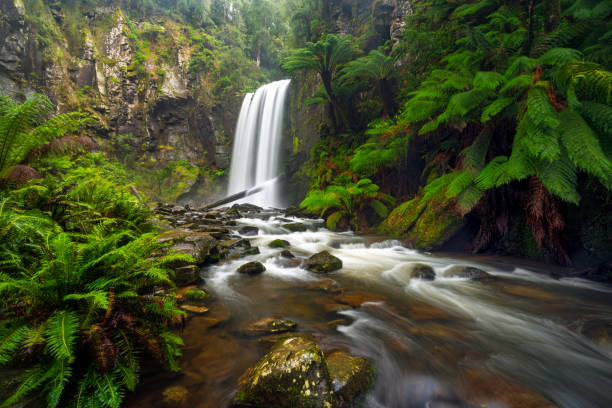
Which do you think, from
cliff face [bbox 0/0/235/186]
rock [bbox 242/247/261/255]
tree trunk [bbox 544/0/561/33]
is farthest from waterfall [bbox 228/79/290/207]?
tree trunk [bbox 544/0/561/33]

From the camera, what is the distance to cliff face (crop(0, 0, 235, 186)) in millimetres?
14602

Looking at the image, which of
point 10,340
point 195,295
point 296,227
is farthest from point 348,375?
point 296,227

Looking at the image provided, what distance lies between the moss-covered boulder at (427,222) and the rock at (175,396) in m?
4.49

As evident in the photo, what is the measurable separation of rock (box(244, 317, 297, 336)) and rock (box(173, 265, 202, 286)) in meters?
1.44

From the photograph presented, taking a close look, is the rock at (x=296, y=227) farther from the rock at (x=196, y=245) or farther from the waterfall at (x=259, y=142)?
the waterfall at (x=259, y=142)

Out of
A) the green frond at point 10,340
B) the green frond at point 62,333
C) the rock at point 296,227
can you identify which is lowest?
the rock at point 296,227

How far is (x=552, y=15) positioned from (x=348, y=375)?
5895mm

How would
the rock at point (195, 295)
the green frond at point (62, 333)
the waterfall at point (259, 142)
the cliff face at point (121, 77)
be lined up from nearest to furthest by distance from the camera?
1. the green frond at point (62, 333)
2. the rock at point (195, 295)
3. the cliff face at point (121, 77)
4. the waterfall at point (259, 142)

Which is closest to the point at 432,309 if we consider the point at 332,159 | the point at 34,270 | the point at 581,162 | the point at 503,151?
the point at 581,162

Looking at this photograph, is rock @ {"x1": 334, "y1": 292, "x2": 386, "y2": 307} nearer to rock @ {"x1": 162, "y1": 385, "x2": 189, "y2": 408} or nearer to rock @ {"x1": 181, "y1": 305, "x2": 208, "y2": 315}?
rock @ {"x1": 181, "y1": 305, "x2": 208, "y2": 315}

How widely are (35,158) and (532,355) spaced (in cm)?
619

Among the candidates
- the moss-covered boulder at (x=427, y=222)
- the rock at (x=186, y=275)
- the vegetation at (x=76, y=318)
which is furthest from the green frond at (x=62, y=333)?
the moss-covered boulder at (x=427, y=222)

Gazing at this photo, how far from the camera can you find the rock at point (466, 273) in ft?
11.6

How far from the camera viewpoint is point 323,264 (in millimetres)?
4098
